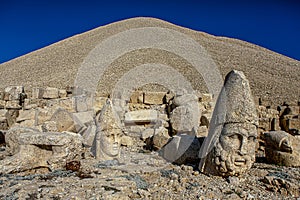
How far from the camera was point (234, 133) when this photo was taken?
5699 millimetres

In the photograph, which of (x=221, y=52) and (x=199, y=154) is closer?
(x=199, y=154)

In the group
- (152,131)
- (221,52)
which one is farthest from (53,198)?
(221,52)

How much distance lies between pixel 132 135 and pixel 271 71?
52.7 feet

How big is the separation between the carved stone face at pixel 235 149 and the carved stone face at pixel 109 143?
2772mm

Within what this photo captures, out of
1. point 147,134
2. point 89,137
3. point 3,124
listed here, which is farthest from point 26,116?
point 147,134

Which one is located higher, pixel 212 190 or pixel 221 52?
pixel 221 52

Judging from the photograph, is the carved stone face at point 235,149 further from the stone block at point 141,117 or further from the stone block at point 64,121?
the stone block at point 64,121

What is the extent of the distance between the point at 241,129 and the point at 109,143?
132 inches

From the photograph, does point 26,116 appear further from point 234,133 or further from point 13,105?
point 234,133

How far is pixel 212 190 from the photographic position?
5141 mm

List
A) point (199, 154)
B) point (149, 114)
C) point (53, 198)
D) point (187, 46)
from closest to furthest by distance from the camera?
point (53, 198) → point (199, 154) → point (149, 114) → point (187, 46)

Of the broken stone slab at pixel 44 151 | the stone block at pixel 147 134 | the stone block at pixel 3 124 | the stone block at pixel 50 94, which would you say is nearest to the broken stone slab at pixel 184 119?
the stone block at pixel 147 134

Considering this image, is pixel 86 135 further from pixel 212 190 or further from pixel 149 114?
pixel 212 190

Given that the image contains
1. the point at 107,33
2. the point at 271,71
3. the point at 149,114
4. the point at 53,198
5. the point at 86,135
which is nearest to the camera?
the point at 53,198
